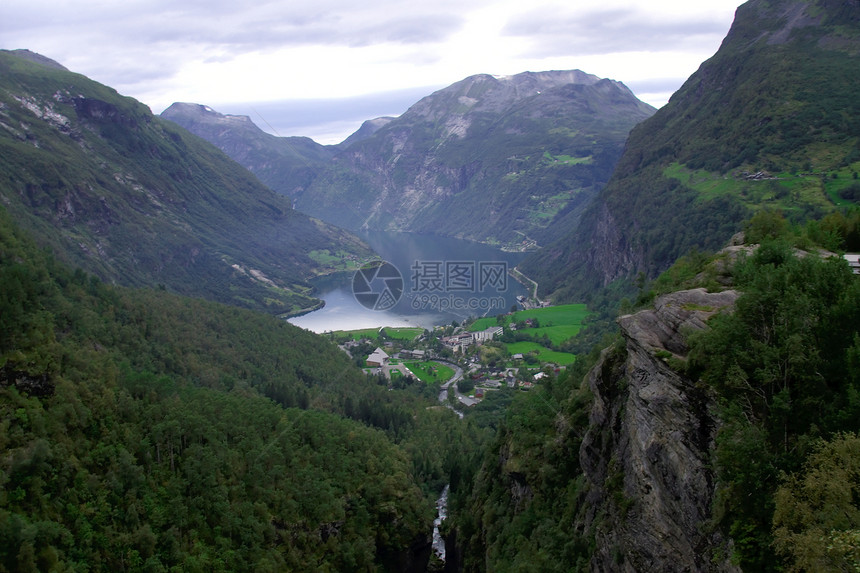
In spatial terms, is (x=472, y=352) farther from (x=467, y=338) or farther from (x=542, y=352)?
(x=542, y=352)

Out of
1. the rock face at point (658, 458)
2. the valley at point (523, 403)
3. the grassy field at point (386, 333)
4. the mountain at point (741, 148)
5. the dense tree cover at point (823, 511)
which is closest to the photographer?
the dense tree cover at point (823, 511)

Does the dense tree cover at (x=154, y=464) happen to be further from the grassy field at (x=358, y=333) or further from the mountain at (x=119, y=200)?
the mountain at (x=119, y=200)

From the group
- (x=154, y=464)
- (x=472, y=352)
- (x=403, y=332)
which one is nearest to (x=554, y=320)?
(x=472, y=352)

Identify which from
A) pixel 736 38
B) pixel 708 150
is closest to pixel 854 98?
pixel 708 150

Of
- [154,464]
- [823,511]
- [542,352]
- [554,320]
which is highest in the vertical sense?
[823,511]

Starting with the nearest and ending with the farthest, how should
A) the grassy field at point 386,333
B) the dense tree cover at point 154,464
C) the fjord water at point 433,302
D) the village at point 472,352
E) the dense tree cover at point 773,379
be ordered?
the dense tree cover at point 773,379
the dense tree cover at point 154,464
the village at point 472,352
the grassy field at point 386,333
the fjord water at point 433,302

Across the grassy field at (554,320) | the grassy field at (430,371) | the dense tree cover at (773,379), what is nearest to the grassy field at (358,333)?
the grassy field at (554,320)
